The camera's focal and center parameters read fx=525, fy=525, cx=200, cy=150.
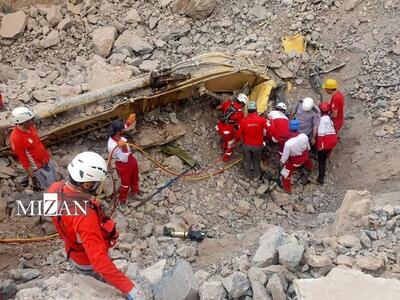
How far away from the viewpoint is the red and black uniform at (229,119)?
332 inches

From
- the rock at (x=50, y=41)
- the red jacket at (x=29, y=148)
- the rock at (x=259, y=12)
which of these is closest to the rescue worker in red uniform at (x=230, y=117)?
the rock at (x=259, y=12)

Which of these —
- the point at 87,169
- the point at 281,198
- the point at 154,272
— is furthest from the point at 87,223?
the point at 281,198

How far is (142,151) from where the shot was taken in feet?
26.9

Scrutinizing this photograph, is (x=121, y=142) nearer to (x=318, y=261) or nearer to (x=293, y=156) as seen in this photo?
(x=293, y=156)

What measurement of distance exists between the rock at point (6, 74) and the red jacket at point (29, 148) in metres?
2.31

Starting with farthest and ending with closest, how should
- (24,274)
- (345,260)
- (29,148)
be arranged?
(29,148) → (24,274) → (345,260)

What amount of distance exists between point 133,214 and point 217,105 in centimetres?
255

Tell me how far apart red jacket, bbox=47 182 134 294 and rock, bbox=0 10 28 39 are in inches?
245

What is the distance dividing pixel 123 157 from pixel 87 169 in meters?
2.61

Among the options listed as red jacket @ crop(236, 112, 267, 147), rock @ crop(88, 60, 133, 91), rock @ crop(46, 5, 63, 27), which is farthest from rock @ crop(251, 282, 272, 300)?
rock @ crop(46, 5, 63, 27)

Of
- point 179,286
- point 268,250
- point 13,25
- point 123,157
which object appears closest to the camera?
point 179,286

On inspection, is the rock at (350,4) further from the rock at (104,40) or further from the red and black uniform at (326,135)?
the rock at (104,40)

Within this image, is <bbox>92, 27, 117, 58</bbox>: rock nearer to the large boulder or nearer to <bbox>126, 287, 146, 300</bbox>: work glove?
the large boulder

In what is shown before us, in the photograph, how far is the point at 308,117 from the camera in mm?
8391
